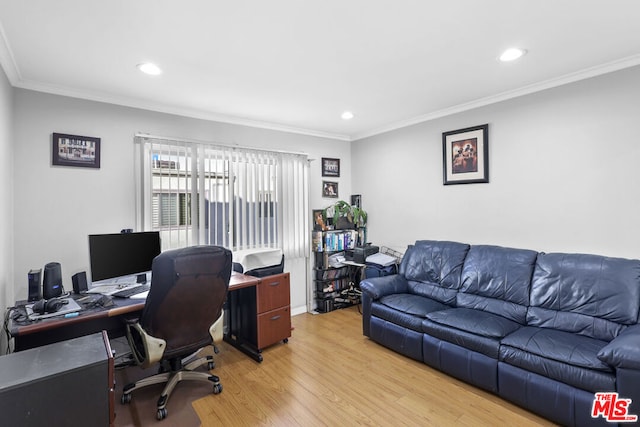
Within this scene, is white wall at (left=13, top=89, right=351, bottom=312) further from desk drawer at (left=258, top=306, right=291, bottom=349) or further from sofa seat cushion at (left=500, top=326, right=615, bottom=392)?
sofa seat cushion at (left=500, top=326, right=615, bottom=392)

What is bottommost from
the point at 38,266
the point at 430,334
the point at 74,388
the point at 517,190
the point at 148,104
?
the point at 430,334

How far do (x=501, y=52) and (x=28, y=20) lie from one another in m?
3.06

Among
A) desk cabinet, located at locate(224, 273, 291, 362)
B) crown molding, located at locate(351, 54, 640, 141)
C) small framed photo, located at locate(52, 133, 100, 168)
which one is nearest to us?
crown molding, located at locate(351, 54, 640, 141)

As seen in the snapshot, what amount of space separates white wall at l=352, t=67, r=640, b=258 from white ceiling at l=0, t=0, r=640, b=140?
0.22 meters

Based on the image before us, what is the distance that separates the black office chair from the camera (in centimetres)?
204

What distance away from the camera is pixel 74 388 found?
143 cm

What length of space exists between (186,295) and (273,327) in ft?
4.31

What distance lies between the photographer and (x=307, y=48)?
220cm

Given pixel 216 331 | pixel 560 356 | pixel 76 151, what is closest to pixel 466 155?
pixel 560 356

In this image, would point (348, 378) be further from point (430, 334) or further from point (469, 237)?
point (469, 237)

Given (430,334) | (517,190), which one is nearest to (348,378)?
(430,334)

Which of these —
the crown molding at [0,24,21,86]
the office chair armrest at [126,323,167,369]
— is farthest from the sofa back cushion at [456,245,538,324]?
the crown molding at [0,24,21,86]

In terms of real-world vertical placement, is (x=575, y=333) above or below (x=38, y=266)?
below

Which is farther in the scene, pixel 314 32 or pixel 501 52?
pixel 501 52
